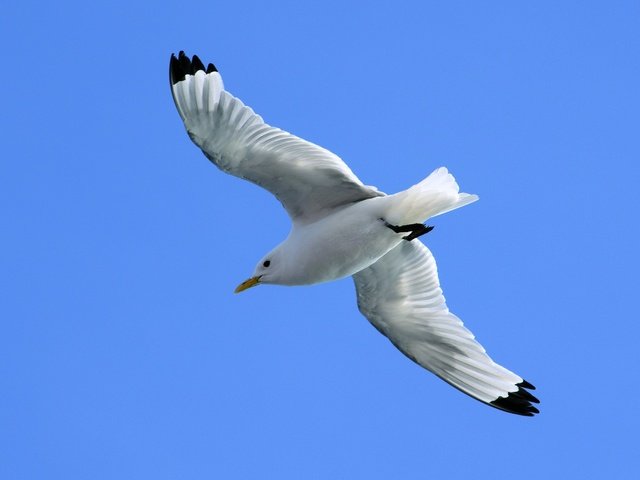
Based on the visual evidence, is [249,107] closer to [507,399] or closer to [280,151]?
[280,151]

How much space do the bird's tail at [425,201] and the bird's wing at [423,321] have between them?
40.1 inches

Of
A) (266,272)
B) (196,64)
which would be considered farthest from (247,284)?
(196,64)

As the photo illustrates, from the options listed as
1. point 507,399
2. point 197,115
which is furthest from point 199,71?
point 507,399

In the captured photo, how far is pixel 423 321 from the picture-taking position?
334 inches

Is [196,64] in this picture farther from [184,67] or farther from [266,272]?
[266,272]

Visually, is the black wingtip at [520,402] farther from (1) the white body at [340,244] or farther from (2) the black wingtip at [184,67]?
(2) the black wingtip at [184,67]

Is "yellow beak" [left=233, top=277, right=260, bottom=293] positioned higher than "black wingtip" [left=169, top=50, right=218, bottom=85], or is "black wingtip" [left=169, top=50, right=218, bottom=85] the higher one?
"black wingtip" [left=169, top=50, right=218, bottom=85]

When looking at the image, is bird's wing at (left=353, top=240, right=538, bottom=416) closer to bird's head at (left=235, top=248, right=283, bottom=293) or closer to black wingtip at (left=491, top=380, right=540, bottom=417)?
black wingtip at (left=491, top=380, right=540, bottom=417)

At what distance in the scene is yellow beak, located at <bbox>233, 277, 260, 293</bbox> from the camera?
7.88 metres

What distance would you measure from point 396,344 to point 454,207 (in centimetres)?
159

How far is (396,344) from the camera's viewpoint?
8.50 meters

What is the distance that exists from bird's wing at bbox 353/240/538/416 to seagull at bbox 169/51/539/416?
2cm

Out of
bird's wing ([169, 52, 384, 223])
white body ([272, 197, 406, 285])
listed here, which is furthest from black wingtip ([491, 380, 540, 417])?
bird's wing ([169, 52, 384, 223])

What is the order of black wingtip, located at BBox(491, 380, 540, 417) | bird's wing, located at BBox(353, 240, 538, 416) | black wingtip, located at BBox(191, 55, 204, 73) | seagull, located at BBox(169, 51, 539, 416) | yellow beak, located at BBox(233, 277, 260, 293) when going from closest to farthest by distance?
seagull, located at BBox(169, 51, 539, 416)
black wingtip, located at BBox(191, 55, 204, 73)
yellow beak, located at BBox(233, 277, 260, 293)
black wingtip, located at BBox(491, 380, 540, 417)
bird's wing, located at BBox(353, 240, 538, 416)
